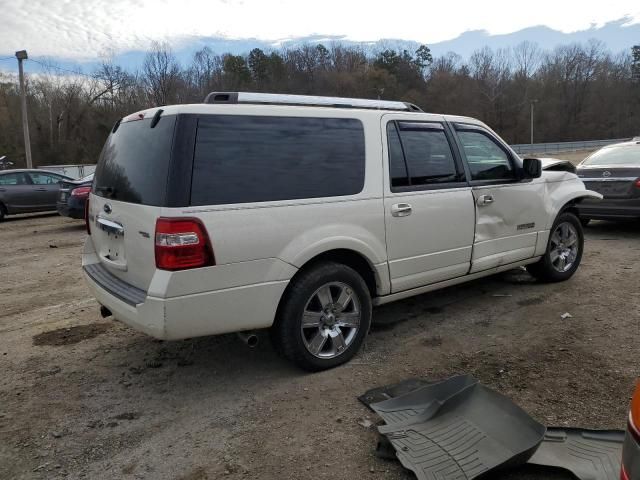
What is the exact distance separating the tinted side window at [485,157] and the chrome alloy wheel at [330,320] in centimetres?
182

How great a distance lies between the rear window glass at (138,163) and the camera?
3.23 metres

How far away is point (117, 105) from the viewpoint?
58938 millimetres

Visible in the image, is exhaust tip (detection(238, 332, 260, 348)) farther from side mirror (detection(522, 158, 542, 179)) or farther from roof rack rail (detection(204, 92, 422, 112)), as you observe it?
side mirror (detection(522, 158, 542, 179))

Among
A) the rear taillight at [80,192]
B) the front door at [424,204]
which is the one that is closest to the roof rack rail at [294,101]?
the front door at [424,204]

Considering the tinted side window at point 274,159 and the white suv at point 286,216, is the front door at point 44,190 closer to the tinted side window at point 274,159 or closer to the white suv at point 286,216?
the white suv at point 286,216

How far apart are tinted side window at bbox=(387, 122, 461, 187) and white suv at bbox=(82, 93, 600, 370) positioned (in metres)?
0.01

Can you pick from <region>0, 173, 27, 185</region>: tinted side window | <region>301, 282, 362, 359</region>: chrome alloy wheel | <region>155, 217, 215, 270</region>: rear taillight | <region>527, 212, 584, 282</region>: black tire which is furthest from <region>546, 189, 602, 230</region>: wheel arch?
<region>0, 173, 27, 185</region>: tinted side window

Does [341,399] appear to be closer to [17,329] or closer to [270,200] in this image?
[270,200]

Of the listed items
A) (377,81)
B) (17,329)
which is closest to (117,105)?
(377,81)

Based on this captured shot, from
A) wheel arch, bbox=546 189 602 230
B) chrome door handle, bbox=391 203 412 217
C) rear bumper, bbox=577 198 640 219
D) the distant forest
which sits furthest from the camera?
the distant forest

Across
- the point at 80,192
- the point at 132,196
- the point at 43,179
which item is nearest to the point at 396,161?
the point at 132,196

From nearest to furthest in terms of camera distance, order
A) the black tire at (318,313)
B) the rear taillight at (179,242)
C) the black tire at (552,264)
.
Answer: the rear taillight at (179,242)
the black tire at (318,313)
the black tire at (552,264)

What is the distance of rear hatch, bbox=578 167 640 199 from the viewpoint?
8039mm

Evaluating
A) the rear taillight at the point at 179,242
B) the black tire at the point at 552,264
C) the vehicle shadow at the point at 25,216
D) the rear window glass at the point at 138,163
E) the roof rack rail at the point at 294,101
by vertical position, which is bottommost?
the vehicle shadow at the point at 25,216
